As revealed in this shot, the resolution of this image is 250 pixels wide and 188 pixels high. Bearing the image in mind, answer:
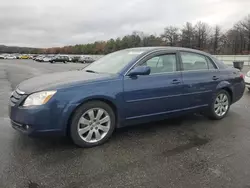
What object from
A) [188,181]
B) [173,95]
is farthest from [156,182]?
[173,95]

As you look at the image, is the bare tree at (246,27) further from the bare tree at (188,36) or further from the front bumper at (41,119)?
the front bumper at (41,119)

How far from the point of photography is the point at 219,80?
16.7 ft

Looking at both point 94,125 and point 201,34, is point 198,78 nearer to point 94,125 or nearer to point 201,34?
point 94,125

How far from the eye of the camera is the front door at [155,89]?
3.94 metres

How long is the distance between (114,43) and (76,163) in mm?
89460

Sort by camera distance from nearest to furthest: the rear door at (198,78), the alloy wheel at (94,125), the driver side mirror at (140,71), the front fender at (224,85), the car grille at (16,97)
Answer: the car grille at (16,97) < the alloy wheel at (94,125) < the driver side mirror at (140,71) < the rear door at (198,78) < the front fender at (224,85)

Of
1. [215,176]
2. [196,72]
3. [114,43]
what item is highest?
[114,43]

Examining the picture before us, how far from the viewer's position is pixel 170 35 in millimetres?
88625

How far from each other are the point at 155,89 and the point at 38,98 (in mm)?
1868

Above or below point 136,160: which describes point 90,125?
above

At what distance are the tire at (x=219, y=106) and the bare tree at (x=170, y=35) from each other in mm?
84854

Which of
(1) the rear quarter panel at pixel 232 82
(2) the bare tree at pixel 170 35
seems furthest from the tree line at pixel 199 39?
(1) the rear quarter panel at pixel 232 82

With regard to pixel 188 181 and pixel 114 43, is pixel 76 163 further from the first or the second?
pixel 114 43

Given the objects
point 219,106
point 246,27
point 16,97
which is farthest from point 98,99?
point 246,27
